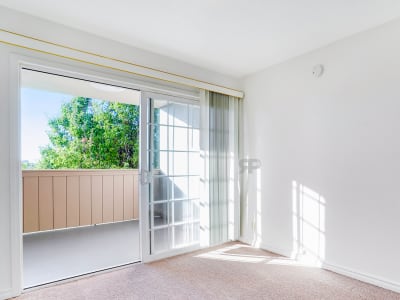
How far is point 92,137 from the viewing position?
6.87 meters

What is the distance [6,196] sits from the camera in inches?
82.8

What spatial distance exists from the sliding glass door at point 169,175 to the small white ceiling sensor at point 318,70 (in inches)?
59.4

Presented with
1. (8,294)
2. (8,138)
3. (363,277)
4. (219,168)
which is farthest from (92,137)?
(363,277)

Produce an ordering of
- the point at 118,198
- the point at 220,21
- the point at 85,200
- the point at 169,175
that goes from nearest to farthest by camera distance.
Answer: the point at 220,21 → the point at 169,175 → the point at 85,200 → the point at 118,198

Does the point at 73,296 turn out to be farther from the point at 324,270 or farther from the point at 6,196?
the point at 324,270

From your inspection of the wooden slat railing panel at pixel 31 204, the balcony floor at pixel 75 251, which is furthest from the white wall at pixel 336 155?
the wooden slat railing panel at pixel 31 204

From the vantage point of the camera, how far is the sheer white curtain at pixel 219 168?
3.41 meters

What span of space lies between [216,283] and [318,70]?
8.35 feet

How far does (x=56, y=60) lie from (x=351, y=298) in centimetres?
344

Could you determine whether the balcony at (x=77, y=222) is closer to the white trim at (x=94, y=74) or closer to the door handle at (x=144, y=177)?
the door handle at (x=144, y=177)

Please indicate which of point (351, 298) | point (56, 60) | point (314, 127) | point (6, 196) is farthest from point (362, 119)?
point (6, 196)

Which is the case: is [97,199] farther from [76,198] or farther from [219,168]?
[219,168]

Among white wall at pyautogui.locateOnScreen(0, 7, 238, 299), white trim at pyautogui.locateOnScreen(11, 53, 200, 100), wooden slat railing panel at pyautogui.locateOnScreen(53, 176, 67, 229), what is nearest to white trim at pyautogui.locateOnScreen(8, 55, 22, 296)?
white wall at pyautogui.locateOnScreen(0, 7, 238, 299)

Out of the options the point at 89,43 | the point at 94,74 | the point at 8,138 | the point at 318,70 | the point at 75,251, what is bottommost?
the point at 75,251
